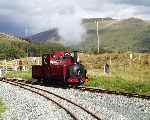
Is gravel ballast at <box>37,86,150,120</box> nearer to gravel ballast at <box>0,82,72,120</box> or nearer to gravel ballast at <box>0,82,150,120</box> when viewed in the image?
gravel ballast at <box>0,82,150,120</box>

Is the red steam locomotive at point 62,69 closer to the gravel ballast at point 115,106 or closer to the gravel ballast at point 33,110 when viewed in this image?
the gravel ballast at point 115,106

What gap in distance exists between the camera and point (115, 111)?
775 inches

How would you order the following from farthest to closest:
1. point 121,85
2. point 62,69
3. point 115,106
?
point 62,69
point 121,85
point 115,106

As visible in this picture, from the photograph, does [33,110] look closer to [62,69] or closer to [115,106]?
[115,106]

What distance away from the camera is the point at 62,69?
33750 millimetres

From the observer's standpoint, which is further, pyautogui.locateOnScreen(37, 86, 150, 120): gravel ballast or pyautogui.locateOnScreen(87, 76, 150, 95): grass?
pyautogui.locateOnScreen(87, 76, 150, 95): grass

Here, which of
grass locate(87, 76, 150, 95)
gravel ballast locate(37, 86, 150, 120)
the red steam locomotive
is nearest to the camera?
gravel ballast locate(37, 86, 150, 120)

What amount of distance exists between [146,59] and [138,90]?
37803 mm

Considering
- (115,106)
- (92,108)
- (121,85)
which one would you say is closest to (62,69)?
(121,85)

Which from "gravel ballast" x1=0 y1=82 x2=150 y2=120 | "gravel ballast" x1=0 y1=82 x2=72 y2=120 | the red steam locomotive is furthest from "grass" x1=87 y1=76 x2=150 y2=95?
"gravel ballast" x1=0 y1=82 x2=72 y2=120

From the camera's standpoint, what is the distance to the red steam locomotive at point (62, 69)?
33.7 meters

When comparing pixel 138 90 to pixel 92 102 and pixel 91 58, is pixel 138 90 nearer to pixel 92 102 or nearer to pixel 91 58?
pixel 92 102

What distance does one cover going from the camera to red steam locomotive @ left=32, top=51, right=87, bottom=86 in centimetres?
3366

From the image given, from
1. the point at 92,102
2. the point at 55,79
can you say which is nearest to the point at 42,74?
the point at 55,79
